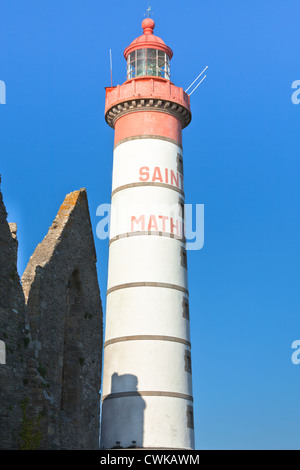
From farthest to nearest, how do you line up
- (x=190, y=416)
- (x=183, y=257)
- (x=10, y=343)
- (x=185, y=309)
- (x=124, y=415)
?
1. (x=183, y=257)
2. (x=185, y=309)
3. (x=190, y=416)
4. (x=124, y=415)
5. (x=10, y=343)

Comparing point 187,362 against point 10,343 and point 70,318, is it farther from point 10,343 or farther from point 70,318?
point 10,343

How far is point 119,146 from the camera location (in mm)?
23297

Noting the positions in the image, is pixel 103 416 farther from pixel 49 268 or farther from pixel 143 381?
pixel 49 268

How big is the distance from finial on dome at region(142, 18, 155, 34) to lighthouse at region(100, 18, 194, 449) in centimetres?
82

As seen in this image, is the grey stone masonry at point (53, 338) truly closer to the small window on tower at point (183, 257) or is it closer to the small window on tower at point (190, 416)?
the small window on tower at point (190, 416)

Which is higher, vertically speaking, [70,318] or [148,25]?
[148,25]

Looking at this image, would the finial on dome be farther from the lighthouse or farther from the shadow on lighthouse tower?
the shadow on lighthouse tower

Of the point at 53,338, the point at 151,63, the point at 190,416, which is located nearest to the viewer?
the point at 53,338

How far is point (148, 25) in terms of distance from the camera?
25562 millimetres

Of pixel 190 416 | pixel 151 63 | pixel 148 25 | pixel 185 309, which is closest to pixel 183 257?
pixel 185 309

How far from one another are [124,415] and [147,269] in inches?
191

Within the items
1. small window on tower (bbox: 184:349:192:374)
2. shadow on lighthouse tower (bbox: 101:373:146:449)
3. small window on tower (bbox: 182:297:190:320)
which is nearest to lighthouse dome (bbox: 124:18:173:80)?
small window on tower (bbox: 182:297:190:320)

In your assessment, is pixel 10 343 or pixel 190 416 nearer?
pixel 10 343

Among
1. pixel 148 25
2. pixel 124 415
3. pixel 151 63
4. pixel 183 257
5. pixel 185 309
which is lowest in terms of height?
pixel 124 415
